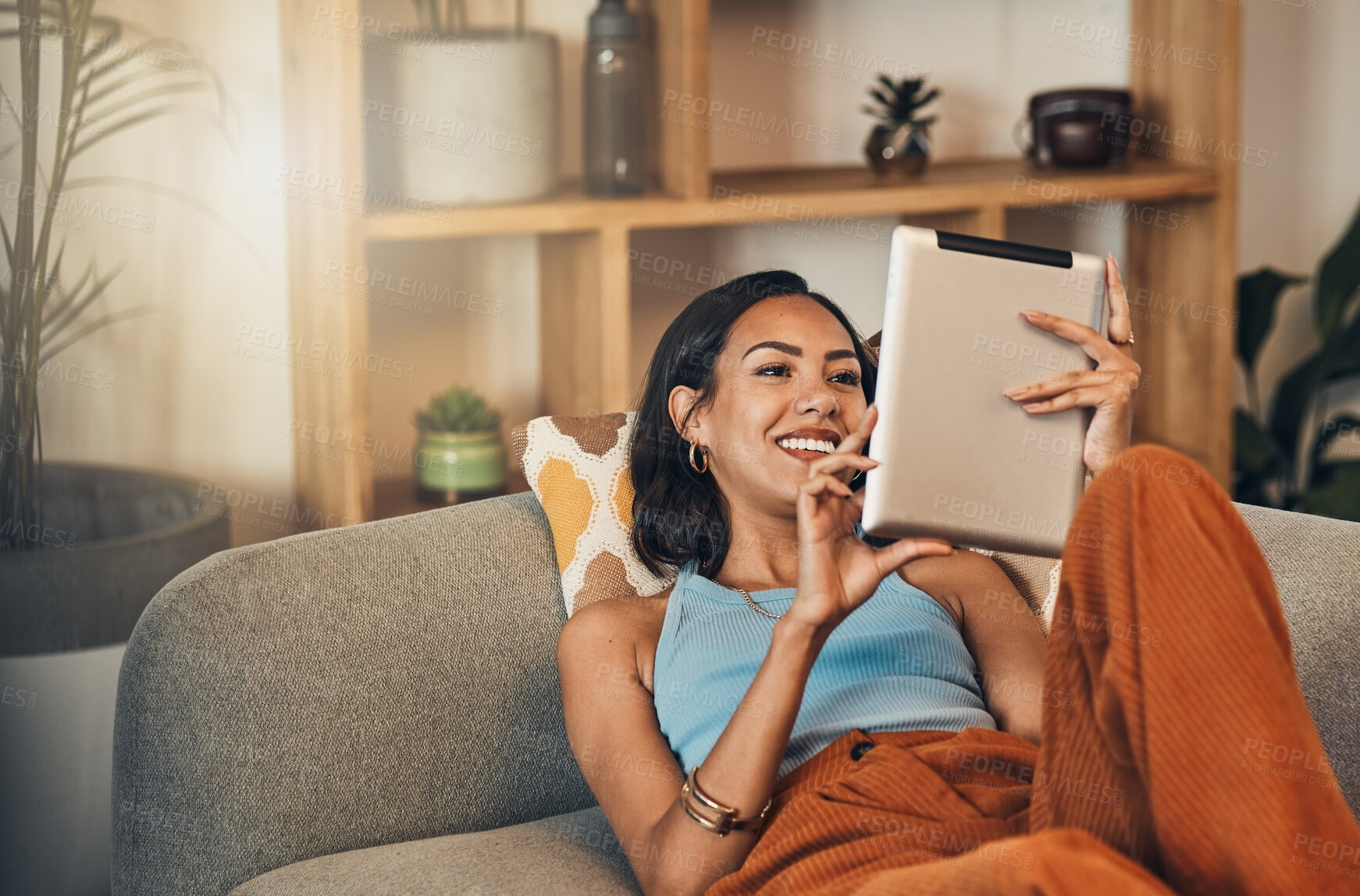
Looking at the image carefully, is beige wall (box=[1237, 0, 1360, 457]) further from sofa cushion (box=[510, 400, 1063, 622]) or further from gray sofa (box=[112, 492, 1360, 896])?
sofa cushion (box=[510, 400, 1063, 622])

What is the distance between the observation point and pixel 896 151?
7.33ft

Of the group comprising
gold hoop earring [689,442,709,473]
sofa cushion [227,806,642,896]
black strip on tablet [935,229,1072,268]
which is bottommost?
sofa cushion [227,806,642,896]

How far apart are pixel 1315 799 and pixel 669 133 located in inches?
56.7

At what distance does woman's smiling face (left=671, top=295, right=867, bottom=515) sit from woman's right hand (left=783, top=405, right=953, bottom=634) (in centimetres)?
17

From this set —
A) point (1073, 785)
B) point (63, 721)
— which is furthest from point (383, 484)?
point (1073, 785)

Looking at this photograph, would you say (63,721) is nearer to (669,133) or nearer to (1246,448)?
(669,133)

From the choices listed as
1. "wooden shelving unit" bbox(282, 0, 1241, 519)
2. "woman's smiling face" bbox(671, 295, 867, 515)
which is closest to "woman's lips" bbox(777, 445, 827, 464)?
"woman's smiling face" bbox(671, 295, 867, 515)

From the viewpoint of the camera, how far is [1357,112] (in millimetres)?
2662

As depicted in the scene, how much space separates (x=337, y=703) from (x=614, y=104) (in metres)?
1.14

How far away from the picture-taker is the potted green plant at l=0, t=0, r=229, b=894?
1593mm

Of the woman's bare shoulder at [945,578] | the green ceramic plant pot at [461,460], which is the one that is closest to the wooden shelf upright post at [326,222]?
the green ceramic plant pot at [461,460]

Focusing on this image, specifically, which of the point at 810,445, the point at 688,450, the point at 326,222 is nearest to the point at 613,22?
the point at 326,222

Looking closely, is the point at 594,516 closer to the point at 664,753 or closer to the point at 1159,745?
the point at 664,753

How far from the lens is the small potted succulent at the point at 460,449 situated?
79.4 inches
